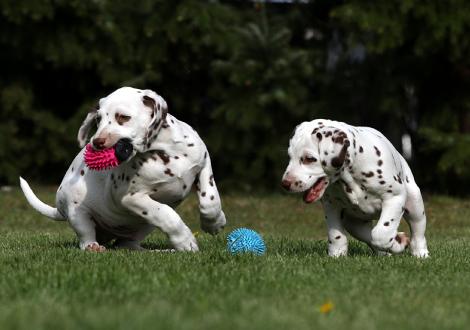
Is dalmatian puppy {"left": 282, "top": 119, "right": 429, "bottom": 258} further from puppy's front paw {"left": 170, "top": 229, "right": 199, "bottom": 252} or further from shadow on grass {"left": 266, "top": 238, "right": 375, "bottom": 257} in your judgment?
puppy's front paw {"left": 170, "top": 229, "right": 199, "bottom": 252}

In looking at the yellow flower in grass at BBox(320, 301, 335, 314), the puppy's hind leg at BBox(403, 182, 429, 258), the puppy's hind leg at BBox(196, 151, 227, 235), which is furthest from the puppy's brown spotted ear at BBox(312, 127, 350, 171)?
the yellow flower in grass at BBox(320, 301, 335, 314)

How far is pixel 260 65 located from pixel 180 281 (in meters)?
11.3

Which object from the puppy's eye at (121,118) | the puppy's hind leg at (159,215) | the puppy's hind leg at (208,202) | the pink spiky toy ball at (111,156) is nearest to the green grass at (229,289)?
the puppy's hind leg at (159,215)

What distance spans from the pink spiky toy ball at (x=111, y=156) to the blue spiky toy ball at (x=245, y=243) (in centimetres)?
129

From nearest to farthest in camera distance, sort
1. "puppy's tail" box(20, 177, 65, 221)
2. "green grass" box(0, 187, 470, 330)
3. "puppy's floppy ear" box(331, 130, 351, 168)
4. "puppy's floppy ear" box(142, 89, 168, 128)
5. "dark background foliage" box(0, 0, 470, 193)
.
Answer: "green grass" box(0, 187, 470, 330) < "puppy's floppy ear" box(331, 130, 351, 168) < "puppy's floppy ear" box(142, 89, 168, 128) < "puppy's tail" box(20, 177, 65, 221) < "dark background foliage" box(0, 0, 470, 193)

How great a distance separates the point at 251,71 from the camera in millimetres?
16828

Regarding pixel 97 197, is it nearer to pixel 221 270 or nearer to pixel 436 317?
pixel 221 270

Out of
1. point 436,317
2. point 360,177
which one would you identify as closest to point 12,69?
point 360,177

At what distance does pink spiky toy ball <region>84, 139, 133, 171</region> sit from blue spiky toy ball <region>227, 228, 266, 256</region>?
1287 mm

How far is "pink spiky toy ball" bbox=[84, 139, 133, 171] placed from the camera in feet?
23.0

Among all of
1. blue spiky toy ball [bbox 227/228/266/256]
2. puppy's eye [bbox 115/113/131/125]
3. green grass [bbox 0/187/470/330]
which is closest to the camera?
green grass [bbox 0/187/470/330]

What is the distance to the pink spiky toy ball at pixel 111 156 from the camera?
7.00 metres

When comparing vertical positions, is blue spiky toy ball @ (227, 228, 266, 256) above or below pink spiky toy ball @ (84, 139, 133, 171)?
below

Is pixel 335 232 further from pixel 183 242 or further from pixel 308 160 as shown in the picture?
pixel 183 242
